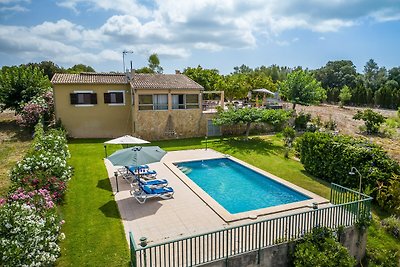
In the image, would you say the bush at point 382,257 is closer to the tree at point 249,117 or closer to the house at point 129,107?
the tree at point 249,117

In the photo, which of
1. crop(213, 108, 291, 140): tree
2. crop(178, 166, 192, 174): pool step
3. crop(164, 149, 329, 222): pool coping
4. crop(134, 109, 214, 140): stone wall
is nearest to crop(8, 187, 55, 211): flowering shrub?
crop(164, 149, 329, 222): pool coping

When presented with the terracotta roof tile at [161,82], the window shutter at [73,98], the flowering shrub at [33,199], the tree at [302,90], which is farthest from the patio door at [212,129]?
the flowering shrub at [33,199]

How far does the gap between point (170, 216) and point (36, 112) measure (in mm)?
23911

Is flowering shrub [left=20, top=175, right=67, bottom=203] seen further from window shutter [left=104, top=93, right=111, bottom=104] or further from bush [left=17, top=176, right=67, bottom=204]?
window shutter [left=104, top=93, right=111, bottom=104]

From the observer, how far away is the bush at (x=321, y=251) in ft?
30.6

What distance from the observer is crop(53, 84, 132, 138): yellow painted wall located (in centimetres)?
2894

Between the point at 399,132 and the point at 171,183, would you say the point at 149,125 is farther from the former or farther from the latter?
the point at 399,132

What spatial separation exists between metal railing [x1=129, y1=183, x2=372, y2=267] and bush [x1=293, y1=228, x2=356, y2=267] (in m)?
0.33

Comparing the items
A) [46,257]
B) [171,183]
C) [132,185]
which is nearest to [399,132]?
[171,183]

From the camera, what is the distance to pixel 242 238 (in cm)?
928

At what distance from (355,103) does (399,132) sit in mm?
35784

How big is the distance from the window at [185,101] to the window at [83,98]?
27.4 ft

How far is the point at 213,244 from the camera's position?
31.9ft

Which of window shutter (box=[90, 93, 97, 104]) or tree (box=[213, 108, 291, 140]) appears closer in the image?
tree (box=[213, 108, 291, 140])
